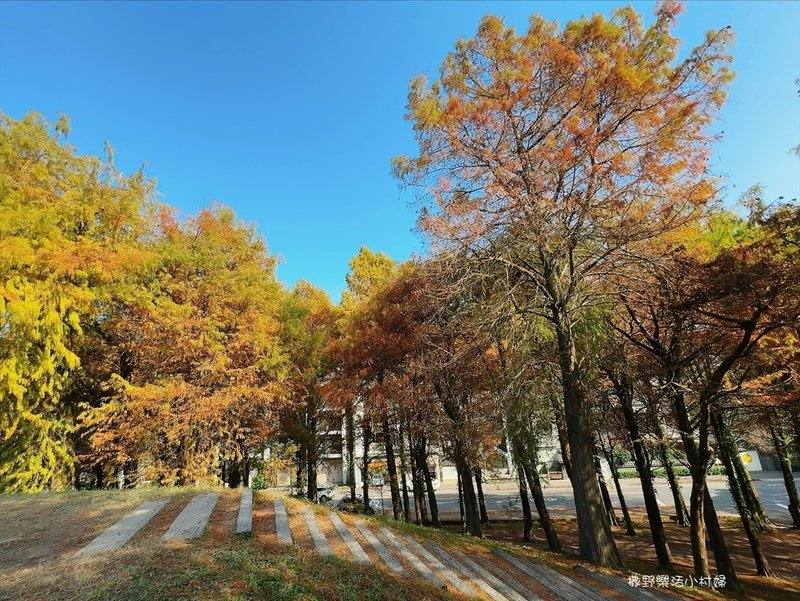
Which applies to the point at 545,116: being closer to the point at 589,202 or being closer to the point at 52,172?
the point at 589,202

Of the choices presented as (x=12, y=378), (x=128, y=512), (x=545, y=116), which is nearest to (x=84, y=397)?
(x=12, y=378)

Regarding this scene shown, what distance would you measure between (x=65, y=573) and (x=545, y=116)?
10500 millimetres

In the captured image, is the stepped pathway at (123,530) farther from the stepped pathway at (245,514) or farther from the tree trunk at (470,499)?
the tree trunk at (470,499)

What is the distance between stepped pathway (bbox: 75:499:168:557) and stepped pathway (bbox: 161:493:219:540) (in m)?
0.42

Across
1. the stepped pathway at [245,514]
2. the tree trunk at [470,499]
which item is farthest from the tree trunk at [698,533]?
the stepped pathway at [245,514]

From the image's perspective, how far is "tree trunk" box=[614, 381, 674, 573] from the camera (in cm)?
1082

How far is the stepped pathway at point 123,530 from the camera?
4.61 metres

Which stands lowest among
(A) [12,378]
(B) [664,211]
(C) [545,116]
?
(A) [12,378]

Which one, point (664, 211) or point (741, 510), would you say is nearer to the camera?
point (664, 211)

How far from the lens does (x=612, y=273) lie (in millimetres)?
8789

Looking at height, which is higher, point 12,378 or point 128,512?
point 12,378

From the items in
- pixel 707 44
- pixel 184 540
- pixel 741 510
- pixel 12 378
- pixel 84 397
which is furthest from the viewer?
pixel 84 397

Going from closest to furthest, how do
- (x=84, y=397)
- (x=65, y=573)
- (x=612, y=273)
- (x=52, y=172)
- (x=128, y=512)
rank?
(x=65, y=573), (x=128, y=512), (x=612, y=273), (x=52, y=172), (x=84, y=397)

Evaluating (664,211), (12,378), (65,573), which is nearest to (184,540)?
(65,573)
